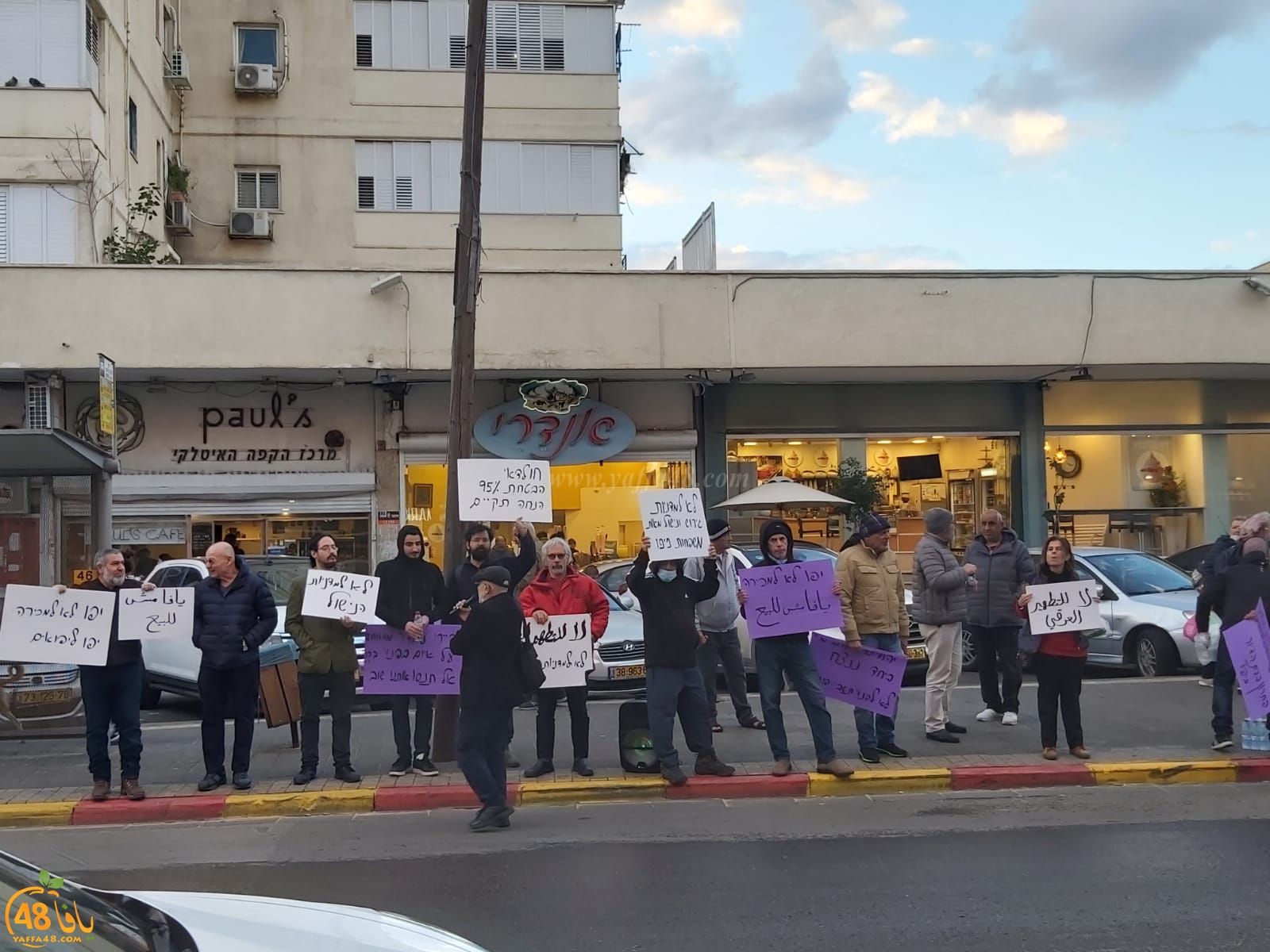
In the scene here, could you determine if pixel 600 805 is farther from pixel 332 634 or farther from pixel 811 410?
pixel 811 410

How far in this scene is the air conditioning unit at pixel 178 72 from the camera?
23641mm

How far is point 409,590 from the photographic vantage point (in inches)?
351

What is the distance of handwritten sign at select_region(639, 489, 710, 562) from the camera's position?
826 cm

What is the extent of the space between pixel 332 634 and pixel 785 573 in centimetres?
340

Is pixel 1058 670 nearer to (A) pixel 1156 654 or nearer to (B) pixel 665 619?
(B) pixel 665 619

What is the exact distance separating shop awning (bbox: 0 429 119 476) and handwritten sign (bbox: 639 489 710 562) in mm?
6116

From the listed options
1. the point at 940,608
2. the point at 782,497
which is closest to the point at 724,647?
the point at 940,608

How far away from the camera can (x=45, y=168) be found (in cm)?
1856

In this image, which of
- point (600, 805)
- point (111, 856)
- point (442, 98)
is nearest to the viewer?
point (111, 856)

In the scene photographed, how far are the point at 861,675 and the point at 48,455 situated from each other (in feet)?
26.9

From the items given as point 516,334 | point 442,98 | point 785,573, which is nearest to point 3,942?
point 785,573

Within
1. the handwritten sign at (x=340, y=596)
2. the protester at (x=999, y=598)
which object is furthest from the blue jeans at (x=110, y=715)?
the protester at (x=999, y=598)

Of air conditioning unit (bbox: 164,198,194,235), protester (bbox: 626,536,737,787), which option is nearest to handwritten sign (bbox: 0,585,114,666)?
protester (bbox: 626,536,737,787)

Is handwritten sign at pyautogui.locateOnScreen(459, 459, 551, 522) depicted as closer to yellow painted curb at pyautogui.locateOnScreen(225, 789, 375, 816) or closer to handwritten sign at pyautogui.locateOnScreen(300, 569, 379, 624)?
handwritten sign at pyautogui.locateOnScreen(300, 569, 379, 624)
